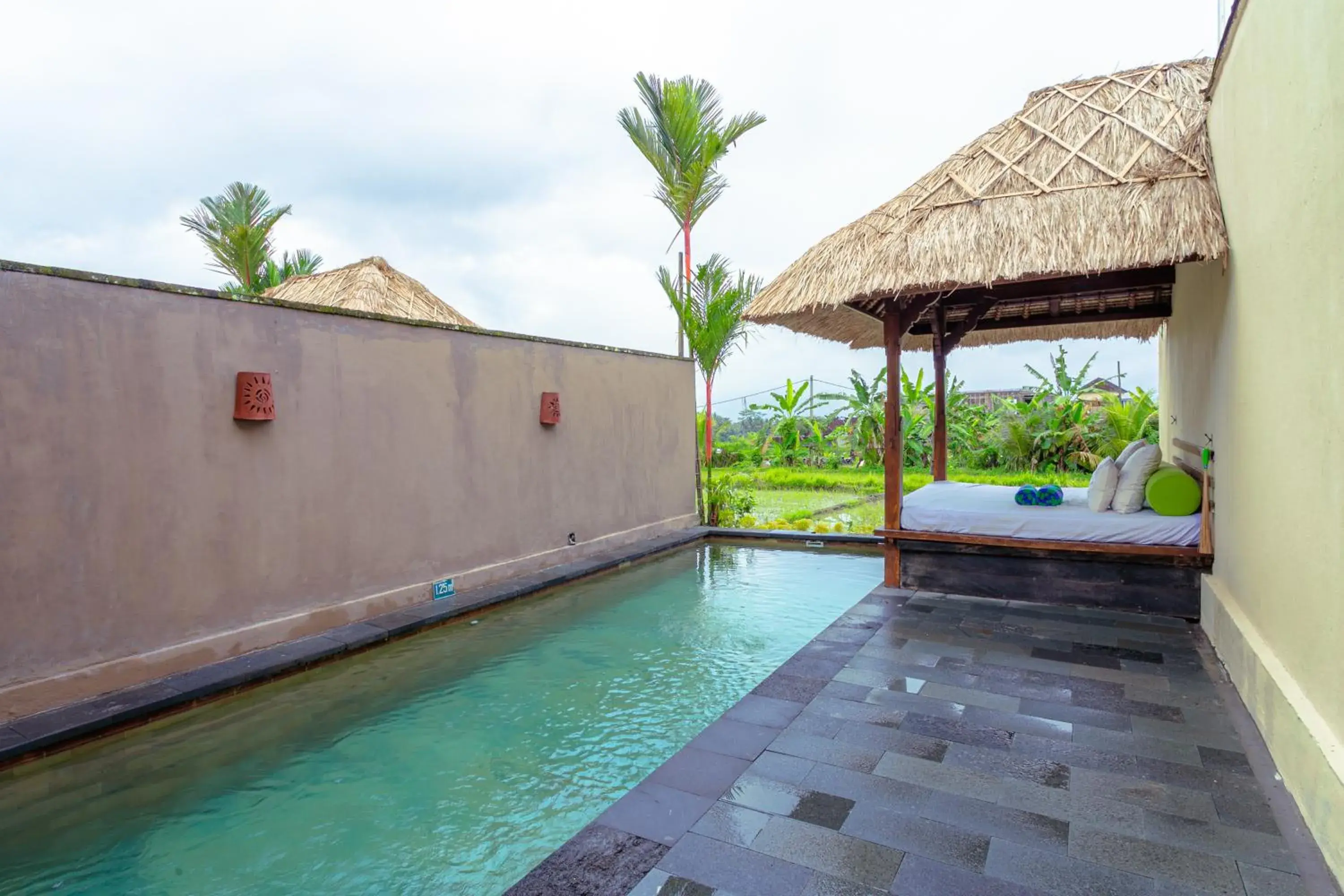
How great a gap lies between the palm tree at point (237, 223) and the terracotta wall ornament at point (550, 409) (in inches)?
311

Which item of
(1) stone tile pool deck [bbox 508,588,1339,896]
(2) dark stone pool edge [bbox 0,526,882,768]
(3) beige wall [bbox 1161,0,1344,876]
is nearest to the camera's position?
(1) stone tile pool deck [bbox 508,588,1339,896]

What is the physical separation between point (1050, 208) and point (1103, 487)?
2.04 meters

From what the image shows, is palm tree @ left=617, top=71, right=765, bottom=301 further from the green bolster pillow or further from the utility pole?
the green bolster pillow

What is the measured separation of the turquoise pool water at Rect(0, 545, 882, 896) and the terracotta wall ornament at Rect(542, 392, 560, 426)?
217 cm

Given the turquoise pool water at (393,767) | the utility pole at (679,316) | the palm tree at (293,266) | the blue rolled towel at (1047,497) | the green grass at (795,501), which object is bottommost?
the turquoise pool water at (393,767)

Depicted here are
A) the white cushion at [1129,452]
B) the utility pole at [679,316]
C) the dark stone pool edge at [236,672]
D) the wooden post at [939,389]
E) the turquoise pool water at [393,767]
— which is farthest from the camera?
the utility pole at [679,316]

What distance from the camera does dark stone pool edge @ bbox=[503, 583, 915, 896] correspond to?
1966mm

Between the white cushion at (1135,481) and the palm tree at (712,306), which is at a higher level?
the palm tree at (712,306)

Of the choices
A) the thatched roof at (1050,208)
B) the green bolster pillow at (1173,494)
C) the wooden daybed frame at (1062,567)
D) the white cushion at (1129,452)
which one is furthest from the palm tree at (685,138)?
the green bolster pillow at (1173,494)

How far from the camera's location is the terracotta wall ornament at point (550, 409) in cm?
650

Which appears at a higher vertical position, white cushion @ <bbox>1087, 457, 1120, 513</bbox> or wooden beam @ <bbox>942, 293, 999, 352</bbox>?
wooden beam @ <bbox>942, 293, 999, 352</bbox>

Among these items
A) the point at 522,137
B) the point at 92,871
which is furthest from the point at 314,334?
the point at 522,137

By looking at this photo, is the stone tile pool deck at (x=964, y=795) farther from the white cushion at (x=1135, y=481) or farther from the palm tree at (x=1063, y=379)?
the palm tree at (x=1063, y=379)

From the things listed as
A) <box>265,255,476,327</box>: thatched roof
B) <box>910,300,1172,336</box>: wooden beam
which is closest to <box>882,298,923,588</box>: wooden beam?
<box>910,300,1172,336</box>: wooden beam
